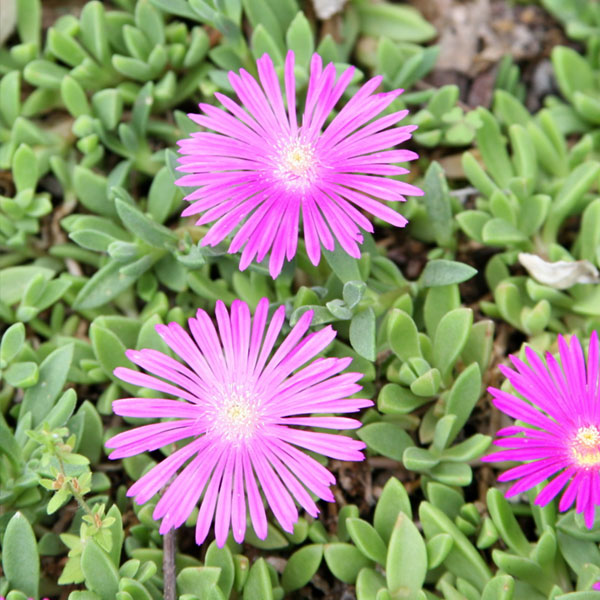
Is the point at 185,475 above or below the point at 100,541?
above

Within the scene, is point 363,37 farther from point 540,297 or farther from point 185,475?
point 185,475

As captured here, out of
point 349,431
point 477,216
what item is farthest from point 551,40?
point 349,431

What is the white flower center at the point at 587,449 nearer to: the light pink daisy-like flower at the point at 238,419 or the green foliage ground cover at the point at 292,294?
the green foliage ground cover at the point at 292,294

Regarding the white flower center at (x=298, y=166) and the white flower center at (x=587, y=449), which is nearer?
the white flower center at (x=587, y=449)

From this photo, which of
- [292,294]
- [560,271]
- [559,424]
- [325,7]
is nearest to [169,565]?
[292,294]

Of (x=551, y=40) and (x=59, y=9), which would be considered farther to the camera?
(x=551, y=40)

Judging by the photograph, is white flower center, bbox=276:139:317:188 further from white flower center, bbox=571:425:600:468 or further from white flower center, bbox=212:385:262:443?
white flower center, bbox=571:425:600:468

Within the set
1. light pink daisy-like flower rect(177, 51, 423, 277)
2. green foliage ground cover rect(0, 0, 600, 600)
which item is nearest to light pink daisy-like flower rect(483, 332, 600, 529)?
green foliage ground cover rect(0, 0, 600, 600)

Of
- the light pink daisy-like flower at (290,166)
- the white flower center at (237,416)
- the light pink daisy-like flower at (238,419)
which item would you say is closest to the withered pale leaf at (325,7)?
the light pink daisy-like flower at (290,166)
